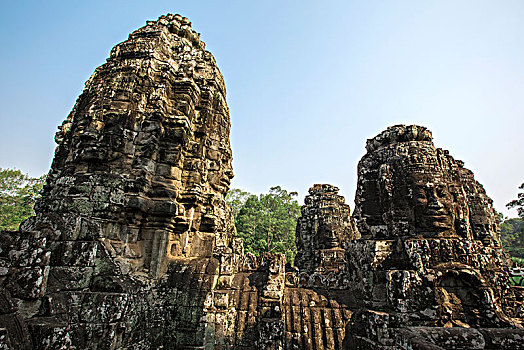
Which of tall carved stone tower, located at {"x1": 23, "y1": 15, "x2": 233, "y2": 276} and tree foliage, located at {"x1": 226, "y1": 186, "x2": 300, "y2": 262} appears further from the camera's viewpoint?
tree foliage, located at {"x1": 226, "y1": 186, "x2": 300, "y2": 262}

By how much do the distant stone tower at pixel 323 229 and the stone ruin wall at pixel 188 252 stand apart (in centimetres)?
668

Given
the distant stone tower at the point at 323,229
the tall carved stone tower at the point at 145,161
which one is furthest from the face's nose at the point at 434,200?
the distant stone tower at the point at 323,229

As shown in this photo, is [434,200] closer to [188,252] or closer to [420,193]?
[420,193]

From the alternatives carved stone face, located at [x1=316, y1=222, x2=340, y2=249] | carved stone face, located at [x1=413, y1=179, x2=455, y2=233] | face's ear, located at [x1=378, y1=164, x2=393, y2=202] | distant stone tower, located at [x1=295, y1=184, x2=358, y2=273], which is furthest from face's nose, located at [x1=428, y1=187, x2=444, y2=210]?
carved stone face, located at [x1=316, y1=222, x2=340, y2=249]

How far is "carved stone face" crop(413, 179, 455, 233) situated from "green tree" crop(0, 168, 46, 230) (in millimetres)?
32088

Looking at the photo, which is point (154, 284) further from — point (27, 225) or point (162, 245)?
point (27, 225)

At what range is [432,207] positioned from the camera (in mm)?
5461

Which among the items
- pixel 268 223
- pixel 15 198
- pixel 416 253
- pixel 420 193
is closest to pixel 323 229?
pixel 420 193

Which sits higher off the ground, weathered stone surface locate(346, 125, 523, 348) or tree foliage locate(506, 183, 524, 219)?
tree foliage locate(506, 183, 524, 219)

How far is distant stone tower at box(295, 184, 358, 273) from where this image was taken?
41.5 feet

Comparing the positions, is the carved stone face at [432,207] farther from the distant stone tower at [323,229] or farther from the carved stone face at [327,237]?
the carved stone face at [327,237]

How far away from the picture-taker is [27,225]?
4484 mm

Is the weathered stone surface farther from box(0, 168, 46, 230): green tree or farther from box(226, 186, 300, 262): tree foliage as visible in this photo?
box(0, 168, 46, 230): green tree

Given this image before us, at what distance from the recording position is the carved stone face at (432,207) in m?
5.45
